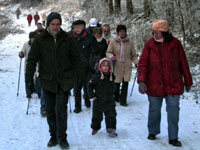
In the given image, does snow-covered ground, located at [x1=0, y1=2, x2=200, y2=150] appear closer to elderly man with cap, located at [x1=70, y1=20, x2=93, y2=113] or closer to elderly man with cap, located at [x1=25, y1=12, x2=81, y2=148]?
elderly man with cap, located at [x1=70, y1=20, x2=93, y2=113]

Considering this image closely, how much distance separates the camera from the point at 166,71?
18.0 feet

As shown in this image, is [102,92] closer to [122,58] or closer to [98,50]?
[98,50]

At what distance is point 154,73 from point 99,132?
167 centimetres

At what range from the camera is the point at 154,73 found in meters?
5.57

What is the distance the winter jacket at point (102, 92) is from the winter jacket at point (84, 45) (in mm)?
1977

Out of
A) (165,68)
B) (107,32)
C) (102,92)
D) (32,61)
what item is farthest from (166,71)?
(107,32)

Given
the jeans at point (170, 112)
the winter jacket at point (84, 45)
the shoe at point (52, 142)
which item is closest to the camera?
the jeans at point (170, 112)

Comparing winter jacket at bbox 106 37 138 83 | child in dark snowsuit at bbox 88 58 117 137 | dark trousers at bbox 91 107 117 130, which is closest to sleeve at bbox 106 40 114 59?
winter jacket at bbox 106 37 138 83

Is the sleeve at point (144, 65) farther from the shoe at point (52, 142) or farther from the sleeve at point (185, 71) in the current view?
the shoe at point (52, 142)

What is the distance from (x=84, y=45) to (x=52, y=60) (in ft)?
10.0

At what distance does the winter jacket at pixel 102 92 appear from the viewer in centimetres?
625

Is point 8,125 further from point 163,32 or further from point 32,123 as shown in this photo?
point 163,32

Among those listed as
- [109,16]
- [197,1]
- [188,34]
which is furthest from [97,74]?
[109,16]

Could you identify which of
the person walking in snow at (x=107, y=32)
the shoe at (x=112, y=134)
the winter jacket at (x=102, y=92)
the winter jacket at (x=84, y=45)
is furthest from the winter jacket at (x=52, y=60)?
the person walking in snow at (x=107, y=32)
